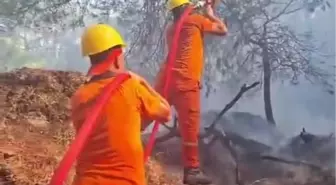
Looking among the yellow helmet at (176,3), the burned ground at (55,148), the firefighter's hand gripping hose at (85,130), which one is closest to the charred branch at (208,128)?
the burned ground at (55,148)

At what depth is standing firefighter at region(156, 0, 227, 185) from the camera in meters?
4.34

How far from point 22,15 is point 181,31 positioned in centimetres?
288

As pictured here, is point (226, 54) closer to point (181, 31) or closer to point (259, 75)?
point (259, 75)

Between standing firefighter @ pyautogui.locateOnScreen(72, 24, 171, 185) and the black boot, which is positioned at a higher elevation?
standing firefighter @ pyautogui.locateOnScreen(72, 24, 171, 185)

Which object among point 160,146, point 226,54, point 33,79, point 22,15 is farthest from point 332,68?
point 22,15

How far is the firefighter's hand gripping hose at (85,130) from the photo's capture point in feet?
7.86

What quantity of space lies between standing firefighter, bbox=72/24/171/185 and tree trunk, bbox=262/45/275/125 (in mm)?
3211

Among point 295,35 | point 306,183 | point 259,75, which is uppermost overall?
point 295,35

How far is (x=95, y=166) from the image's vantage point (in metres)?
2.65

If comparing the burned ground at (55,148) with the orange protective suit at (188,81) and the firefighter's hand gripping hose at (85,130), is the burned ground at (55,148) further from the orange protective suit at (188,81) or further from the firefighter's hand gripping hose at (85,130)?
the firefighter's hand gripping hose at (85,130)

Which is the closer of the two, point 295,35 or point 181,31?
point 181,31

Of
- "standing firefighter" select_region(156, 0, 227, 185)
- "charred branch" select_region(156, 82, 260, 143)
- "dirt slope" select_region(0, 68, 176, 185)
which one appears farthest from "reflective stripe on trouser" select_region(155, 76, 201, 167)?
"charred branch" select_region(156, 82, 260, 143)

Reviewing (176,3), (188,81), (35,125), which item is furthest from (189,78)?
(35,125)

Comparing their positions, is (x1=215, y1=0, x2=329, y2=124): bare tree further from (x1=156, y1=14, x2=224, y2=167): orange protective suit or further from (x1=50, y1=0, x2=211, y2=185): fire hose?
(x1=50, y1=0, x2=211, y2=185): fire hose
